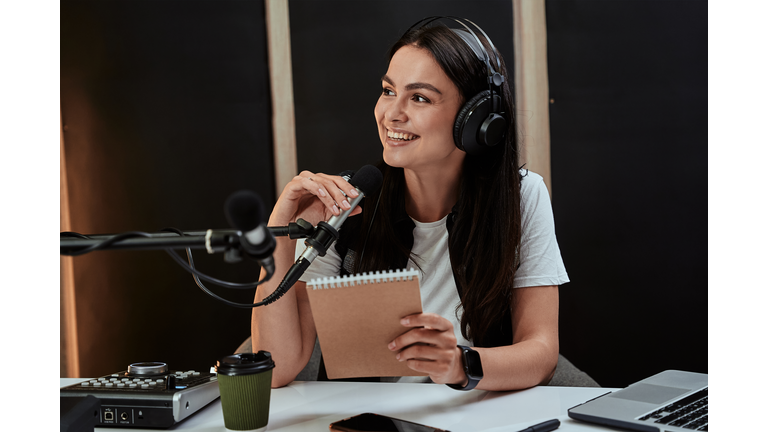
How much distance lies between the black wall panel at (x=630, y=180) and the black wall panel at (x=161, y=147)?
1.18 metres

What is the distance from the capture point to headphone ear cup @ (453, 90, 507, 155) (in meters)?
1.19

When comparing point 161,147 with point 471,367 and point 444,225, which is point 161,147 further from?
point 471,367

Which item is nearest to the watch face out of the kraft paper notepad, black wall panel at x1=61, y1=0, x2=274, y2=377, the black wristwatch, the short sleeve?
the black wristwatch

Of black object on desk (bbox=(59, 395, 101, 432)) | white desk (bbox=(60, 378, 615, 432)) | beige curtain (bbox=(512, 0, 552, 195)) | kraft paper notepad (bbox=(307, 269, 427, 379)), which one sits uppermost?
beige curtain (bbox=(512, 0, 552, 195))

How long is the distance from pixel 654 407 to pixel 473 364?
0.27 meters

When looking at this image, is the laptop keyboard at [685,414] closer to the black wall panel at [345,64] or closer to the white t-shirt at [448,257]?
the white t-shirt at [448,257]

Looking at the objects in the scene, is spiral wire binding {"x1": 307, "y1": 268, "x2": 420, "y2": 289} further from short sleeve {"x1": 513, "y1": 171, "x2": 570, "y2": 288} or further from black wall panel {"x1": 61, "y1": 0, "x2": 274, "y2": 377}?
black wall panel {"x1": 61, "y1": 0, "x2": 274, "y2": 377}

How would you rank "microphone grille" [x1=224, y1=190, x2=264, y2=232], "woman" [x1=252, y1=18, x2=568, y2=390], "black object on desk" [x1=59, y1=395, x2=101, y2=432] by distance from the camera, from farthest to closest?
1. "woman" [x1=252, y1=18, x2=568, y2=390]
2. "black object on desk" [x1=59, y1=395, x2=101, y2=432]
3. "microphone grille" [x1=224, y1=190, x2=264, y2=232]

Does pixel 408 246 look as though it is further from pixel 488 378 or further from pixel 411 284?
pixel 411 284

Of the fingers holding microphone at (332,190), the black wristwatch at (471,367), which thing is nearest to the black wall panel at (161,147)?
the fingers holding microphone at (332,190)

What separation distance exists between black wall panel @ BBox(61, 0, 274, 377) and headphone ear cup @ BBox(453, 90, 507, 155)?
1060mm

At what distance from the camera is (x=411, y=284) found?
2.26 ft

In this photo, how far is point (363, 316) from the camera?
0.72 metres

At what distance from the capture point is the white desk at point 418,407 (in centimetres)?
78
